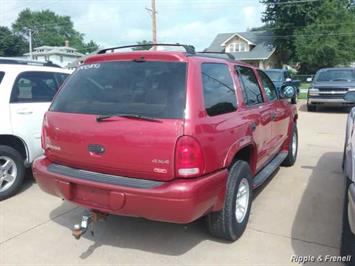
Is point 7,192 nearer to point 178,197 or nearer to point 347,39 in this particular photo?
point 178,197

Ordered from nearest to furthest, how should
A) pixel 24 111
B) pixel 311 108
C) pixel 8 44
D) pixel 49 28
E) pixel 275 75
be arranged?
pixel 24 111
pixel 311 108
pixel 275 75
pixel 8 44
pixel 49 28

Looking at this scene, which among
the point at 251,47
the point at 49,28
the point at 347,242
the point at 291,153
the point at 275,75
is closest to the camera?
the point at 347,242

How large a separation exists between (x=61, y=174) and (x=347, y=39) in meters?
48.3

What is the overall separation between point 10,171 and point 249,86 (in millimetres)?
3327

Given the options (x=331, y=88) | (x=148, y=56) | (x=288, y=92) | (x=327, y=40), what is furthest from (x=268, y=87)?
(x=327, y=40)

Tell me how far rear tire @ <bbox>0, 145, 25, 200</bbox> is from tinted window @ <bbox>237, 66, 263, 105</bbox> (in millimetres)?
3124

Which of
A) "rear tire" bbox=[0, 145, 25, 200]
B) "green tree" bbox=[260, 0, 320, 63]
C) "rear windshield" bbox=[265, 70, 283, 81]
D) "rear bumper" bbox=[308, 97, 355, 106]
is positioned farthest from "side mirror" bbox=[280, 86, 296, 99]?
"green tree" bbox=[260, 0, 320, 63]

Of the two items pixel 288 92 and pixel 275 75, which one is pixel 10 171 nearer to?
pixel 288 92

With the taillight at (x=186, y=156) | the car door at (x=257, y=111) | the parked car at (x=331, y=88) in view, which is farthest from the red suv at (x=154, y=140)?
the parked car at (x=331, y=88)

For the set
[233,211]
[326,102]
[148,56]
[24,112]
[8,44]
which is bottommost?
[326,102]

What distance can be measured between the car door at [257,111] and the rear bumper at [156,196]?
103 cm

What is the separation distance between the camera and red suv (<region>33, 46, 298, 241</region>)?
3.21m

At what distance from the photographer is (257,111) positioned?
4.54 meters

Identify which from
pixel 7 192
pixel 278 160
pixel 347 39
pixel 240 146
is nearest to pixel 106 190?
pixel 240 146
